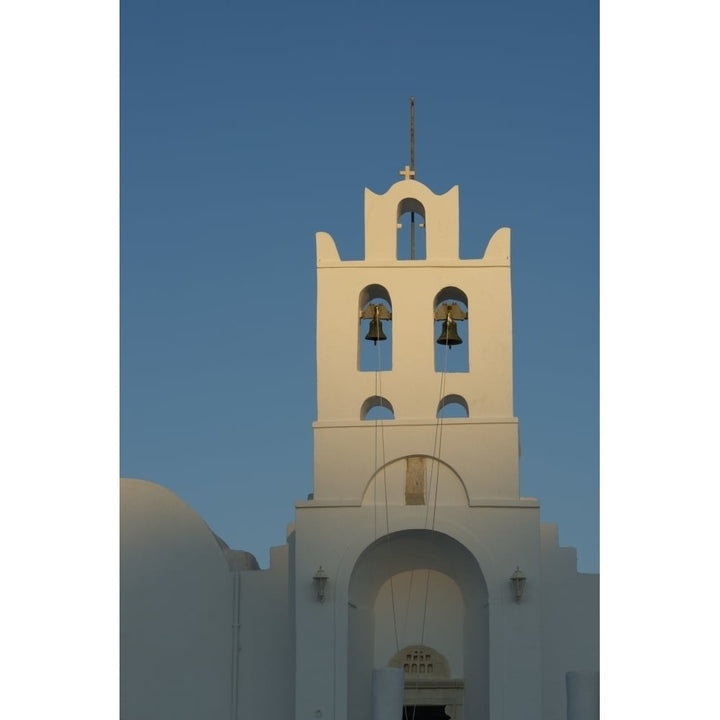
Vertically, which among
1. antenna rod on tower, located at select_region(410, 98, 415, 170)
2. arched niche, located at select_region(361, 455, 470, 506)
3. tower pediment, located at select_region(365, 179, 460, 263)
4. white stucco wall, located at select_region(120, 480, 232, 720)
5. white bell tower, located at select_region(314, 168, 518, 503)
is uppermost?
antenna rod on tower, located at select_region(410, 98, 415, 170)

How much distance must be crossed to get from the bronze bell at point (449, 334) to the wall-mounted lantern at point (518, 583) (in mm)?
3464

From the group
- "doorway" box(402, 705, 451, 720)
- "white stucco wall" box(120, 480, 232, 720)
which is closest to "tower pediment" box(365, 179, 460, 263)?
"white stucco wall" box(120, 480, 232, 720)

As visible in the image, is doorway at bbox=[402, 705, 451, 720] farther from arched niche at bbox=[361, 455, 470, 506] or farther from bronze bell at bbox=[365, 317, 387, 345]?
bronze bell at bbox=[365, 317, 387, 345]

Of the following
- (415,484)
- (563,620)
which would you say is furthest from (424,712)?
(415,484)

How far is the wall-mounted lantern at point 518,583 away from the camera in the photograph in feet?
71.8

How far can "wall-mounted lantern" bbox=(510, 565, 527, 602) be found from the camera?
2189cm

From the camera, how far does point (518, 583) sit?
21.9 m

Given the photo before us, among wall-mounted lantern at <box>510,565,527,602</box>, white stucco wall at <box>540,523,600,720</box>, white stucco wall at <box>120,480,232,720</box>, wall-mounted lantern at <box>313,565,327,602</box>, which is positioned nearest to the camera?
wall-mounted lantern at <box>510,565,527,602</box>

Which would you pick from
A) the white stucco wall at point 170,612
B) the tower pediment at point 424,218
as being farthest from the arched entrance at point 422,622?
the tower pediment at point 424,218

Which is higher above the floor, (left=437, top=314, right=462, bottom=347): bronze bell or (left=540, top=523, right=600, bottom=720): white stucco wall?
(left=437, top=314, right=462, bottom=347): bronze bell

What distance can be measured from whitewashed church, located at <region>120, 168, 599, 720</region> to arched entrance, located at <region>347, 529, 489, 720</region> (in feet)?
0.10

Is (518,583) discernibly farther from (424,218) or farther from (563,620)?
(424,218)

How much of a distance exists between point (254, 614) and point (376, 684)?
305 centimetres

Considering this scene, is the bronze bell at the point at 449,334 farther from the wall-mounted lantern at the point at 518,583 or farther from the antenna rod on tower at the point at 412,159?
the wall-mounted lantern at the point at 518,583
